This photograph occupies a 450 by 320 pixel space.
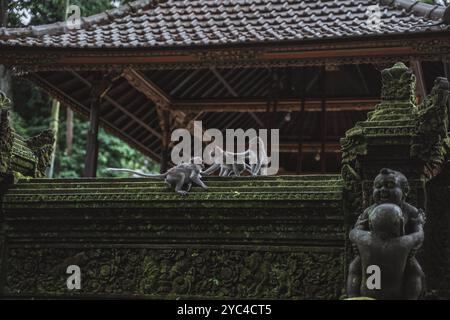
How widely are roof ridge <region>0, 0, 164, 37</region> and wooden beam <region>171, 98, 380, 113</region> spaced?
2.29 m

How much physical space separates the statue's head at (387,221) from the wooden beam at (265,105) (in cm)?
1050

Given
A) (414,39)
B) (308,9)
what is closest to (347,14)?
(308,9)

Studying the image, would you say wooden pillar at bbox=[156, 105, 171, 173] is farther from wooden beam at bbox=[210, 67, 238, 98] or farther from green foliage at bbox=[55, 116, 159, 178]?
green foliage at bbox=[55, 116, 159, 178]

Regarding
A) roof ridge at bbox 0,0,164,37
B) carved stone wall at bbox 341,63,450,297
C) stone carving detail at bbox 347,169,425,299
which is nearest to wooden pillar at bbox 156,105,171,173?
roof ridge at bbox 0,0,164,37

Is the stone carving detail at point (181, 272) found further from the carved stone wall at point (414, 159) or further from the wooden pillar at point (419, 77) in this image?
the wooden pillar at point (419, 77)

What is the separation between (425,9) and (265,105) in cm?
454

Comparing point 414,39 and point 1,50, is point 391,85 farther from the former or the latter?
point 1,50

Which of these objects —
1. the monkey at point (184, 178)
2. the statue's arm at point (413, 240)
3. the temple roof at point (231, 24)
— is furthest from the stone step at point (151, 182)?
the temple roof at point (231, 24)

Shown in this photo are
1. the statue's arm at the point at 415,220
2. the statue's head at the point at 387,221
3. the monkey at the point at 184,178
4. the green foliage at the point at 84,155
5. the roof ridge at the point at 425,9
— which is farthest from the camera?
the green foliage at the point at 84,155

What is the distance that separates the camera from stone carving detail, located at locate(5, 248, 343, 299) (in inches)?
274

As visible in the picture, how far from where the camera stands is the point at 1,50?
13594 millimetres

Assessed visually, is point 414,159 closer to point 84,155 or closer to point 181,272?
point 181,272

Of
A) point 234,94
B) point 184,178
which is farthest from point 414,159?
point 234,94

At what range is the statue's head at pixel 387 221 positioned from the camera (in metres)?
5.86
